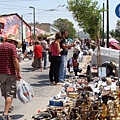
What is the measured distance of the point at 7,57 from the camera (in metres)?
7.24

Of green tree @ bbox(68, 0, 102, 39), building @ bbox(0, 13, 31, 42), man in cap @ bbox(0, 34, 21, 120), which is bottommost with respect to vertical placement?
man in cap @ bbox(0, 34, 21, 120)

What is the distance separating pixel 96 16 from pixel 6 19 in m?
37.9

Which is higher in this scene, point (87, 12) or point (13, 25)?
point (13, 25)

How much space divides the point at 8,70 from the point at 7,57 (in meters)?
0.26

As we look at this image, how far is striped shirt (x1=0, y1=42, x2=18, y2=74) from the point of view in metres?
7.21

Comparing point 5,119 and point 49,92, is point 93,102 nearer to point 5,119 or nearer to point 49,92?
point 5,119

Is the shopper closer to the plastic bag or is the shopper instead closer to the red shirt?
the plastic bag

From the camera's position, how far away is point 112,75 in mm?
14070

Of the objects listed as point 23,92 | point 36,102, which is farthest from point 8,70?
point 36,102

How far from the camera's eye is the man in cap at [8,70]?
23.6 feet

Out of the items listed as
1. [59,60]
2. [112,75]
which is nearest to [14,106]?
[59,60]

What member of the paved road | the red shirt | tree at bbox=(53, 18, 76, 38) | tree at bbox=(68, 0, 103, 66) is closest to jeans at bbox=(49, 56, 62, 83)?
the paved road

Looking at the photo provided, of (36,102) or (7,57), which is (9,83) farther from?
(36,102)

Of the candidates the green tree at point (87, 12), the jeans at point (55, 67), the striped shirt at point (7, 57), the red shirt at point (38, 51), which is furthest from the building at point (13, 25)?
the striped shirt at point (7, 57)
